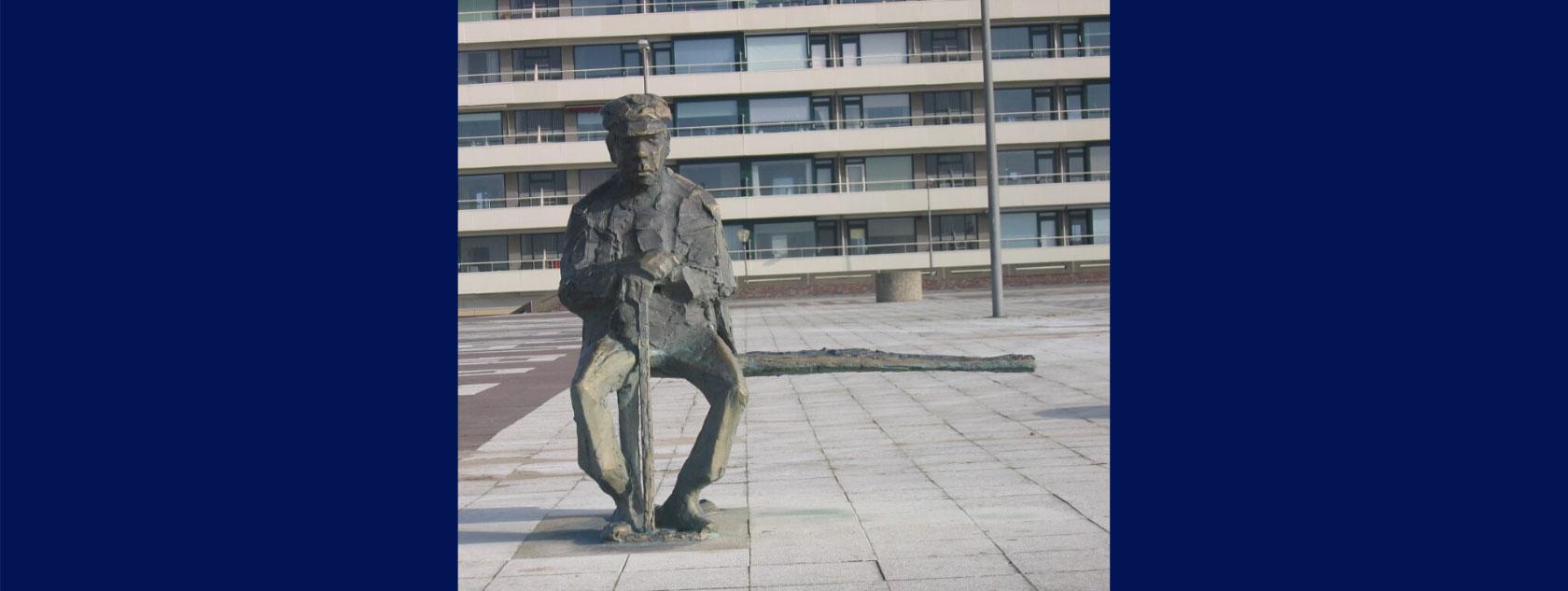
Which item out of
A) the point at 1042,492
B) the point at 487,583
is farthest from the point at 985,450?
the point at 487,583

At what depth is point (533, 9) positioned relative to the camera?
51344 mm

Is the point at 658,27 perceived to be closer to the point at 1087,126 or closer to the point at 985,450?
the point at 1087,126

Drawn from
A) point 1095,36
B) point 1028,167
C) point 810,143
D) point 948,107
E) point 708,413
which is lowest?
point 708,413

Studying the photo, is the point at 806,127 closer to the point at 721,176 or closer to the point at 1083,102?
the point at 721,176

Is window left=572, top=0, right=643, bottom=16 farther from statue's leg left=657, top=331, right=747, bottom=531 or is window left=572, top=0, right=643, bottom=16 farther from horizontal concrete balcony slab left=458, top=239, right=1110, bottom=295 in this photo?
statue's leg left=657, top=331, right=747, bottom=531

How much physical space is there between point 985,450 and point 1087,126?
43.7 metres

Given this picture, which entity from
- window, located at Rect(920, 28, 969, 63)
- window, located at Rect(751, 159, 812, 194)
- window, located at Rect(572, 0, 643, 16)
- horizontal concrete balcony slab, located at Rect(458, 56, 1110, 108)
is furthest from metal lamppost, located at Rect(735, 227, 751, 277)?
window, located at Rect(920, 28, 969, 63)

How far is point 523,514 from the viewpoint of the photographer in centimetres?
763

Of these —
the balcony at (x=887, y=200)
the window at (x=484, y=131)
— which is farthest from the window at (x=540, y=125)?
the balcony at (x=887, y=200)

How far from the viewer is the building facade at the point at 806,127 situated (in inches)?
2013

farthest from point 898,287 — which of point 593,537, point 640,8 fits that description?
point 593,537

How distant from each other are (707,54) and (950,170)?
8.67 m

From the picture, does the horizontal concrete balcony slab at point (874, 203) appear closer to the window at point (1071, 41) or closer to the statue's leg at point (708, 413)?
the window at point (1071, 41)

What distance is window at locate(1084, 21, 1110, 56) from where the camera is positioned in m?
52.1
